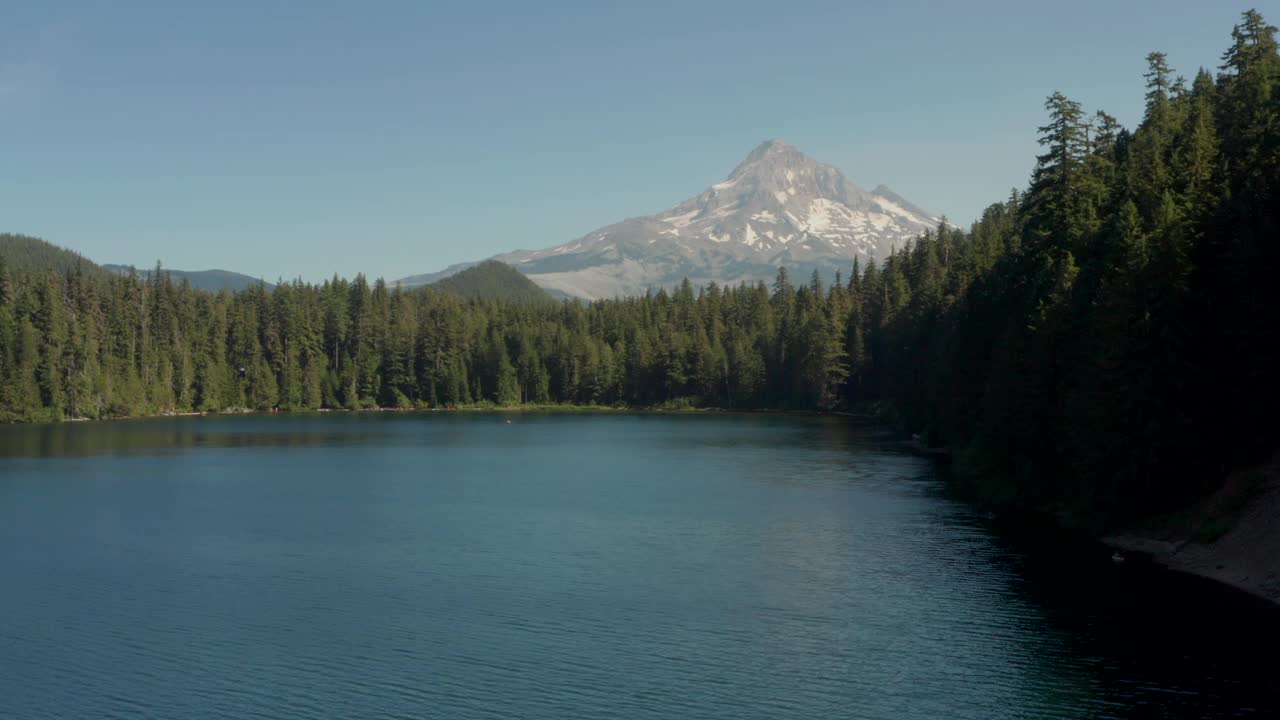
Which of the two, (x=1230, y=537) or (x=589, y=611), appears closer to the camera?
(x=589, y=611)

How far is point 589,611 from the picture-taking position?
49938 mm

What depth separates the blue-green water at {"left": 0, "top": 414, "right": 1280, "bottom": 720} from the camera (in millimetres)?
37875

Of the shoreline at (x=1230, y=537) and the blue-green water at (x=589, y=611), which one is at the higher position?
the shoreline at (x=1230, y=537)

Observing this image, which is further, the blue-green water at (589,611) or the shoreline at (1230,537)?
the shoreline at (1230,537)

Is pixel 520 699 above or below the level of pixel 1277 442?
below

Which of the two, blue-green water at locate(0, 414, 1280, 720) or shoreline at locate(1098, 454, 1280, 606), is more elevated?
shoreline at locate(1098, 454, 1280, 606)

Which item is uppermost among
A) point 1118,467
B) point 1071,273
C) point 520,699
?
point 1071,273

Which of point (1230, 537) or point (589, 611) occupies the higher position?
point (1230, 537)

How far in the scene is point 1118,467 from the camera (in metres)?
62.8

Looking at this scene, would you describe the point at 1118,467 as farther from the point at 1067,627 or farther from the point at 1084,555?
the point at 1067,627

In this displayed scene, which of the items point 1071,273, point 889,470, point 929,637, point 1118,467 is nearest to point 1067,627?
point 929,637

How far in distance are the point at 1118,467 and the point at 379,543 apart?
1850 inches

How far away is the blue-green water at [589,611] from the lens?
3788 centimetres

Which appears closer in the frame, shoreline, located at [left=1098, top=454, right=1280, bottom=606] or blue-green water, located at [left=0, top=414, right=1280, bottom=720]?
blue-green water, located at [left=0, top=414, right=1280, bottom=720]
